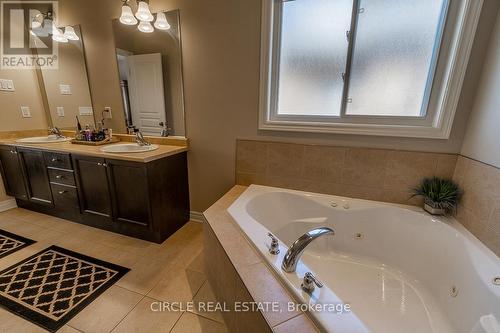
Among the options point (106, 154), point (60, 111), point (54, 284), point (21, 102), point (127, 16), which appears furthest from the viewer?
point (60, 111)

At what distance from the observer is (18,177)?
91.8 inches

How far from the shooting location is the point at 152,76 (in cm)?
211

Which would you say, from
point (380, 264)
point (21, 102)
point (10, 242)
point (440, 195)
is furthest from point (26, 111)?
point (440, 195)

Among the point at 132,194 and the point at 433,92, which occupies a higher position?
the point at 433,92

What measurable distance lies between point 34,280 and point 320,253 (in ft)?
6.74

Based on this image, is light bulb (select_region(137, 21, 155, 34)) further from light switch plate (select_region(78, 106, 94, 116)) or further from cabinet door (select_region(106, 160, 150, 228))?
cabinet door (select_region(106, 160, 150, 228))

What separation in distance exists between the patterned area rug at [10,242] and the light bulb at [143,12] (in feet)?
7.25

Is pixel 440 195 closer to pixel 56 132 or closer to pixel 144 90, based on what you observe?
pixel 144 90

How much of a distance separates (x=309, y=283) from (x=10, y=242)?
2580mm

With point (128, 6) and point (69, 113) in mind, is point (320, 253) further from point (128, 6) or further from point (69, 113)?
point (69, 113)

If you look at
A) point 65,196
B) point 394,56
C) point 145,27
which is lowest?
point 65,196

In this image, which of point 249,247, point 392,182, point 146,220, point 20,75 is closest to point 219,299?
point 249,247

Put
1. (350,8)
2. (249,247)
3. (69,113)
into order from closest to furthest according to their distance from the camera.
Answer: (249,247) < (350,8) < (69,113)

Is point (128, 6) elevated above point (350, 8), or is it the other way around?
point (128, 6)
